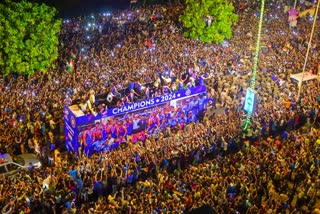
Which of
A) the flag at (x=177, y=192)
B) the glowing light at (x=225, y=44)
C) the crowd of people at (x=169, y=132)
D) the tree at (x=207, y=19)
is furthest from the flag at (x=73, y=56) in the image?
the flag at (x=177, y=192)

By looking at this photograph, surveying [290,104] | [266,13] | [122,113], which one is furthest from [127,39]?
[266,13]

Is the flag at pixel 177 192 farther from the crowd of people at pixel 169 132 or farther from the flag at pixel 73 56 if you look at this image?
the flag at pixel 73 56

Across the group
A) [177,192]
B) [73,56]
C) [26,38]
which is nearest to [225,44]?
[73,56]

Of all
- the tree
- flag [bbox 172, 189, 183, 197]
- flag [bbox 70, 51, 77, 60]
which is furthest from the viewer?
the tree

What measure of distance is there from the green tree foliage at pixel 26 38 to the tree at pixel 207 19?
10381mm

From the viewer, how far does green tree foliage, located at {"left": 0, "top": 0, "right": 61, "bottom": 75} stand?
998 inches

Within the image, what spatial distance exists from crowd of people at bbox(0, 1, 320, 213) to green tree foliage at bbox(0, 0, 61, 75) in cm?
86

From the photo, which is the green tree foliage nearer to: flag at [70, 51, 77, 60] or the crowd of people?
the crowd of people

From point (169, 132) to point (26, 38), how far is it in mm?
10952

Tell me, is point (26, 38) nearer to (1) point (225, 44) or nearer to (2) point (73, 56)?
(2) point (73, 56)

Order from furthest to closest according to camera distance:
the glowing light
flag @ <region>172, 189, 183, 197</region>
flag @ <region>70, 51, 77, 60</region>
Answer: the glowing light
flag @ <region>70, 51, 77, 60</region>
flag @ <region>172, 189, 183, 197</region>

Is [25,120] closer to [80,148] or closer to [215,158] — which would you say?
[80,148]

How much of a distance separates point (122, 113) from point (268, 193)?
8.46 m

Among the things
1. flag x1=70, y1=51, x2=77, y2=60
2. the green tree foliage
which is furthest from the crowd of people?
the green tree foliage
